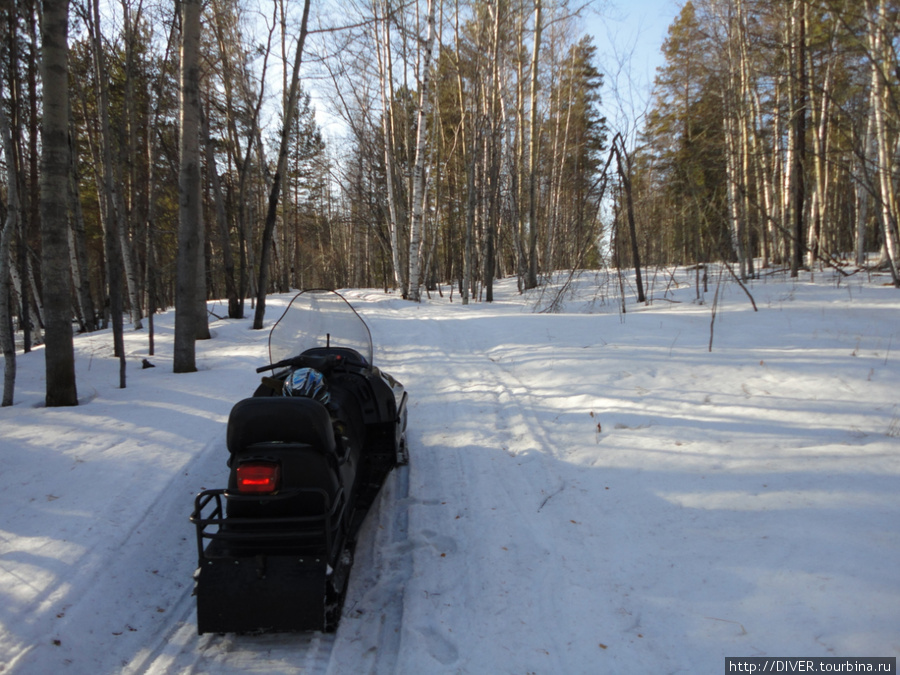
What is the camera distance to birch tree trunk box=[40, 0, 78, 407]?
567cm

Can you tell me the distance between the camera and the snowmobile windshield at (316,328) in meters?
4.59

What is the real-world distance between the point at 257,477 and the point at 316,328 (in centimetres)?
226

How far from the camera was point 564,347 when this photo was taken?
8.37m

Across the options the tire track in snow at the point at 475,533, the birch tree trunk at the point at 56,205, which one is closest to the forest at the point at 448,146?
the birch tree trunk at the point at 56,205

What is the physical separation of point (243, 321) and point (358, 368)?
10.4m

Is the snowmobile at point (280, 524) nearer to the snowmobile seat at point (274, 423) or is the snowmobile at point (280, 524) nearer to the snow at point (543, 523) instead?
the snowmobile seat at point (274, 423)

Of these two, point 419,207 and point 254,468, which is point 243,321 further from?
point 254,468

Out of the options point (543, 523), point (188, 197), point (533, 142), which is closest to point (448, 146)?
point (533, 142)

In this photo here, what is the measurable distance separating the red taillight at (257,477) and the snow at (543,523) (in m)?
0.82

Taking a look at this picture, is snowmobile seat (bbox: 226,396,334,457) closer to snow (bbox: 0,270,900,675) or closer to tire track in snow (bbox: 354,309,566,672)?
snow (bbox: 0,270,900,675)

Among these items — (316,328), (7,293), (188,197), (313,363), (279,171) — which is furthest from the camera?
(279,171)

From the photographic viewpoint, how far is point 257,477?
8.77 ft

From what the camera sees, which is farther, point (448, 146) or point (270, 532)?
point (448, 146)

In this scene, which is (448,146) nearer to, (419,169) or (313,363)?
(419,169)
